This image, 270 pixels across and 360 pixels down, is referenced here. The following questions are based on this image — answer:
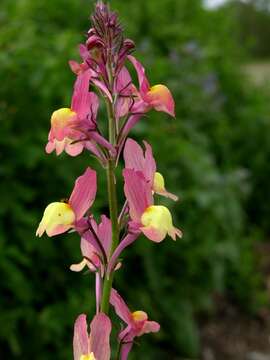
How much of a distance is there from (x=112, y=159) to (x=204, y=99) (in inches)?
154

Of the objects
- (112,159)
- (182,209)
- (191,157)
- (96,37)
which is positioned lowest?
(182,209)

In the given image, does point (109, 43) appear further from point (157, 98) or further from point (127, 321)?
point (127, 321)

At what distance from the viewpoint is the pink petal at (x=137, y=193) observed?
96cm

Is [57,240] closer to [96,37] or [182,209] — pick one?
[182,209]

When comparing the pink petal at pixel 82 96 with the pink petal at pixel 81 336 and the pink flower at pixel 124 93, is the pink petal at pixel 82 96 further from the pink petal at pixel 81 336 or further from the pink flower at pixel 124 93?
the pink petal at pixel 81 336

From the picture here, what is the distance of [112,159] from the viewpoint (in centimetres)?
98

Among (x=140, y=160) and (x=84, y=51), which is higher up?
(x=84, y=51)

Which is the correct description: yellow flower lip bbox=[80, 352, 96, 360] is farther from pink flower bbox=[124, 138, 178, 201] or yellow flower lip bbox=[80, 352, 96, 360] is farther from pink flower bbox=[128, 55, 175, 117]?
pink flower bbox=[128, 55, 175, 117]

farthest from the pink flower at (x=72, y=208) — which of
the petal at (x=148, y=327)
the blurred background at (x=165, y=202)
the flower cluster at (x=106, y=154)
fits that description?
the blurred background at (x=165, y=202)

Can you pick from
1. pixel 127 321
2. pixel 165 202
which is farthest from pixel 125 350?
pixel 165 202

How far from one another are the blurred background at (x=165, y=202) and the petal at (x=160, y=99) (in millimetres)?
1613

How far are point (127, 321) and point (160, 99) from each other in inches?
13.8

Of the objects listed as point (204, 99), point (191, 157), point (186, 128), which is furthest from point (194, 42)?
point (191, 157)

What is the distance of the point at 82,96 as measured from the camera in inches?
38.5
